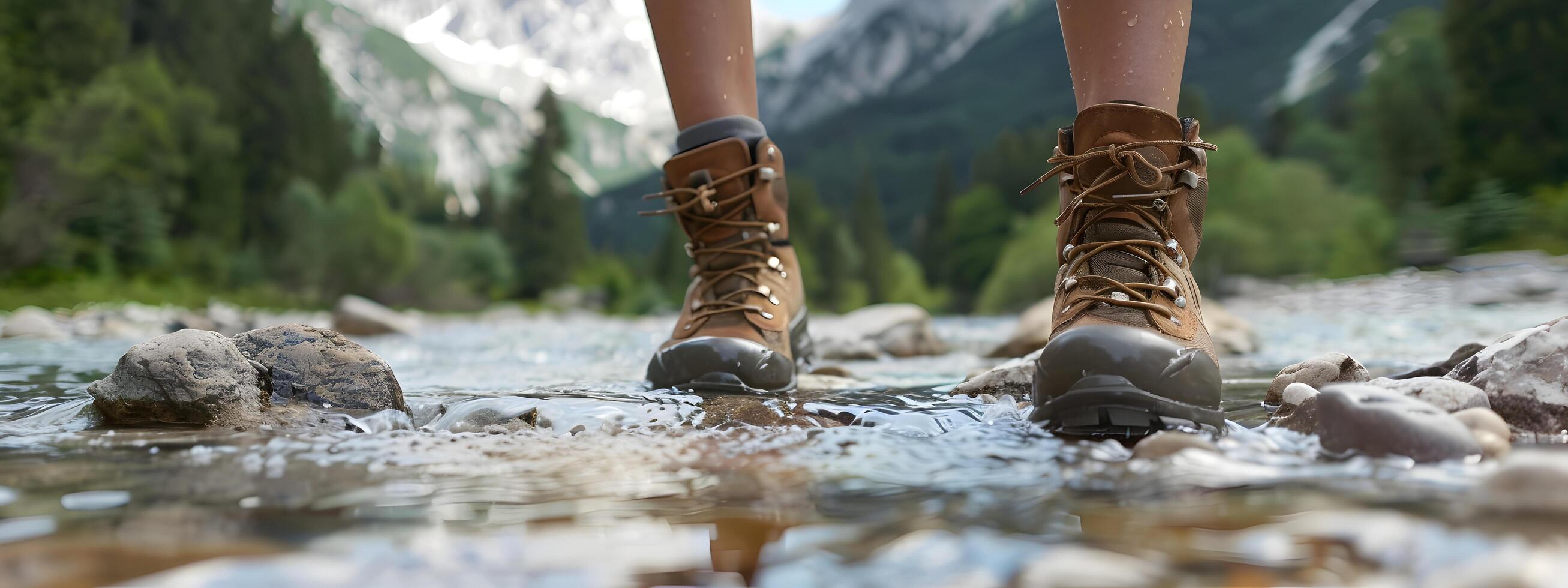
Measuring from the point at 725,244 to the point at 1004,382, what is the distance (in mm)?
821

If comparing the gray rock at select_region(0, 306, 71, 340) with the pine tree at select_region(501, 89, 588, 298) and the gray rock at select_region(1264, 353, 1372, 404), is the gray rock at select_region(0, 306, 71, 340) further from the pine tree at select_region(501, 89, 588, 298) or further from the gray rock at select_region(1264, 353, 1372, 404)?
the pine tree at select_region(501, 89, 588, 298)

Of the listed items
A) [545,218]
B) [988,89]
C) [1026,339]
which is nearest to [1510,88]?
[1026,339]

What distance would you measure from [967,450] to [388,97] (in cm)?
16937

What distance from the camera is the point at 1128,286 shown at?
1.72 metres

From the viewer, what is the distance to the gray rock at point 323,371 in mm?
1856

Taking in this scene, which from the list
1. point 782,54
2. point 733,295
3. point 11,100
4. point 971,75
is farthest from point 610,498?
point 782,54

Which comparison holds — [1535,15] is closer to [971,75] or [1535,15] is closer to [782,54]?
[971,75]

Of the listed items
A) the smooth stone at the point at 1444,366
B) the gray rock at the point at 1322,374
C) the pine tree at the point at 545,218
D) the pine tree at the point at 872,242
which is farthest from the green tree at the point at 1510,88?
the pine tree at the point at 545,218

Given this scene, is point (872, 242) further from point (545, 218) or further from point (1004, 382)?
point (1004, 382)

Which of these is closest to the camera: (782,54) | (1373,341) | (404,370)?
(404,370)

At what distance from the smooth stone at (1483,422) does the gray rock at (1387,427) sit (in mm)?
53

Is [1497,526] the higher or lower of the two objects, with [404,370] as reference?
lower

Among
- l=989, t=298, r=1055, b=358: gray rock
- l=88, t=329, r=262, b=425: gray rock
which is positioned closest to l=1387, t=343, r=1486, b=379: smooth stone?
l=989, t=298, r=1055, b=358: gray rock

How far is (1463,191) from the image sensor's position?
26.2 meters
